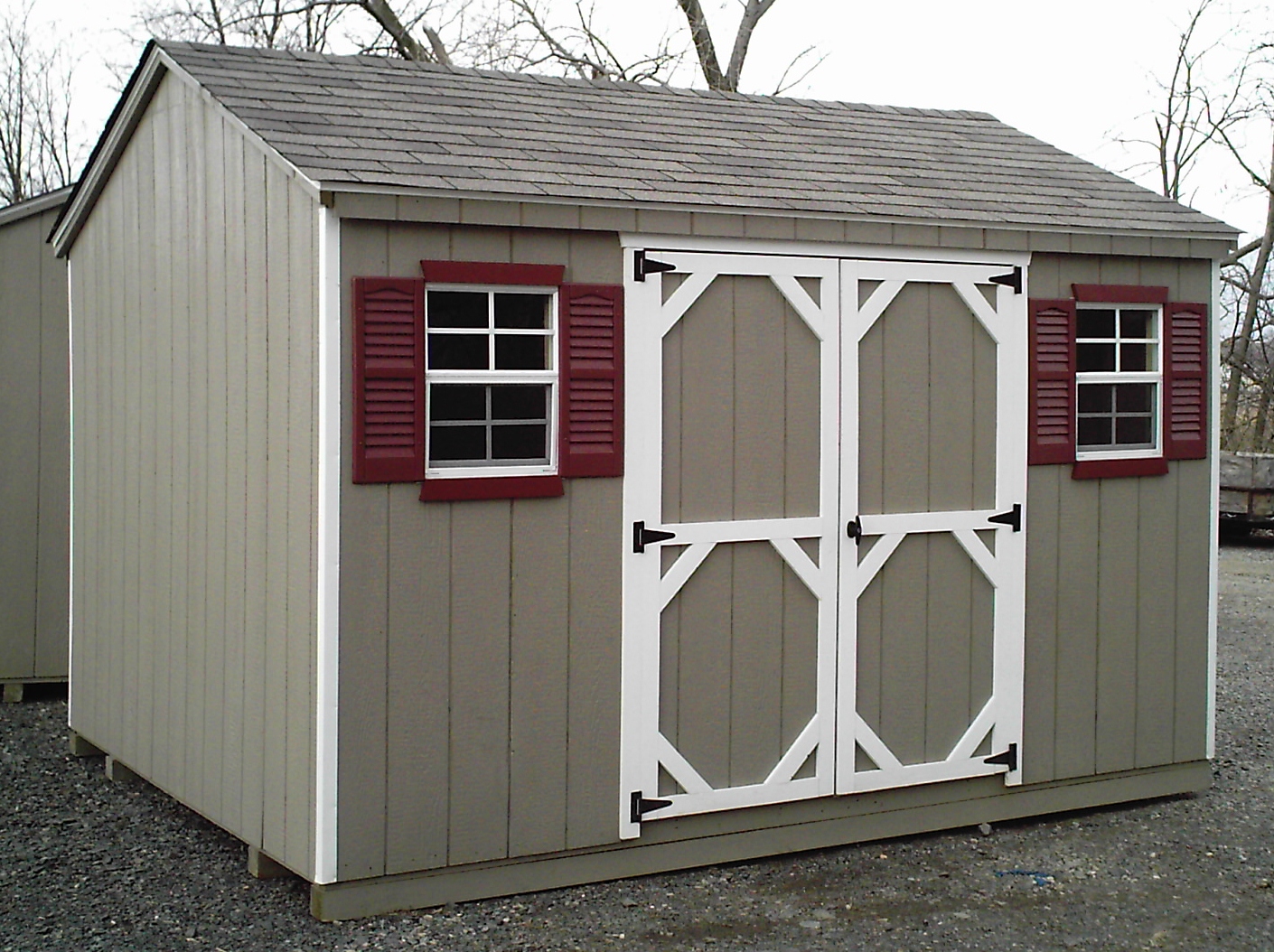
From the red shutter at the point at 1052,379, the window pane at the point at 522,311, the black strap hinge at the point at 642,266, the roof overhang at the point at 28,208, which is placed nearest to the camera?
the window pane at the point at 522,311

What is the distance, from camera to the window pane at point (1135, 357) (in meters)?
6.50

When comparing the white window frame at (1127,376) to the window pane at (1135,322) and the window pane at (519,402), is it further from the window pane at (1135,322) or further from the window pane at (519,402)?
the window pane at (519,402)

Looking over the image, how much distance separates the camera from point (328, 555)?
4.87 metres

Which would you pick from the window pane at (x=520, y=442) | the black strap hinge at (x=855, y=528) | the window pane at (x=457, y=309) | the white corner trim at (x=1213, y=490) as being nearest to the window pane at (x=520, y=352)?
the window pane at (x=457, y=309)

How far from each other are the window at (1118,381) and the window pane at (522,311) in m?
2.18

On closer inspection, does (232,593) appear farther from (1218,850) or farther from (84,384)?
(1218,850)

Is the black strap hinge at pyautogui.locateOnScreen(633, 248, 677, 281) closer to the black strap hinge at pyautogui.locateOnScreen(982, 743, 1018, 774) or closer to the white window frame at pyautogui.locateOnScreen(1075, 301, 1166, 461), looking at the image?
the white window frame at pyautogui.locateOnScreen(1075, 301, 1166, 461)

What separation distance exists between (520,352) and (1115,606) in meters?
2.99

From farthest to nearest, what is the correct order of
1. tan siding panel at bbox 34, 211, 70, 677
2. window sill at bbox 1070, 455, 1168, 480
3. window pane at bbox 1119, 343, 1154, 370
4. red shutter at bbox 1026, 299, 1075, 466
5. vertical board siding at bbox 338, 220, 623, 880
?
tan siding panel at bbox 34, 211, 70, 677 → window pane at bbox 1119, 343, 1154, 370 → window sill at bbox 1070, 455, 1168, 480 → red shutter at bbox 1026, 299, 1075, 466 → vertical board siding at bbox 338, 220, 623, 880

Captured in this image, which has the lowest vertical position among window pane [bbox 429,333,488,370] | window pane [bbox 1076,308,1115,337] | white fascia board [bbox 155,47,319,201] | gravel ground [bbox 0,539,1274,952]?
gravel ground [bbox 0,539,1274,952]

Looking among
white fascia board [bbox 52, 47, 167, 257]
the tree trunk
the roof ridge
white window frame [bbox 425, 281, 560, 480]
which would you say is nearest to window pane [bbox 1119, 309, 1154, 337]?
the roof ridge

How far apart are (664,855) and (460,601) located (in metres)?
1.30

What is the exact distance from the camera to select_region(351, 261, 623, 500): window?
493 cm

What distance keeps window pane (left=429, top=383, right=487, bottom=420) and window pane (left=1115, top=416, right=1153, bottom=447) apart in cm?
299
